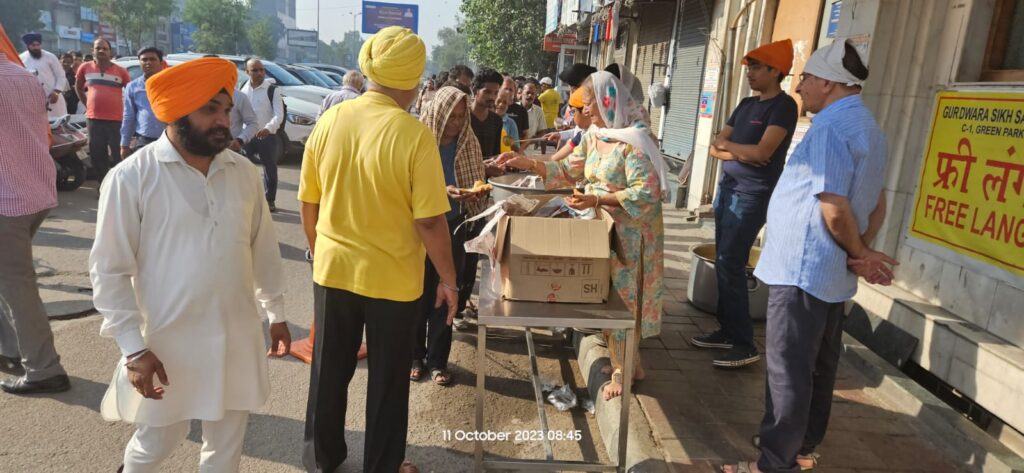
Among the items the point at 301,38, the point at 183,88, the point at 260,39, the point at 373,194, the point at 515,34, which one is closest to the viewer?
the point at 183,88

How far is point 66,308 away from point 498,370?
3.30 meters

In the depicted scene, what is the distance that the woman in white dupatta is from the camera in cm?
308

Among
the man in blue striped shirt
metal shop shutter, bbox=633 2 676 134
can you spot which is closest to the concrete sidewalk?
the man in blue striped shirt

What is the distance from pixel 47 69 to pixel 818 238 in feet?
34.2

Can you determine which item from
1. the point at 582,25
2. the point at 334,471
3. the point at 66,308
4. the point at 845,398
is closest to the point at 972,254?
the point at 845,398

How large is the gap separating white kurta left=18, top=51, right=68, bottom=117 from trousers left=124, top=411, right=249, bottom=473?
8.65 meters

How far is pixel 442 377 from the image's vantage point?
12.7 feet

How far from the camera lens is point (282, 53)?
127250mm

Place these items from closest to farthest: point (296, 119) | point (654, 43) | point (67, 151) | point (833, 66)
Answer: point (833, 66)
point (67, 151)
point (296, 119)
point (654, 43)

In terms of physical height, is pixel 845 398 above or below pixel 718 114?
below

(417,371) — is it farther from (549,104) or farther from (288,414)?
(549,104)

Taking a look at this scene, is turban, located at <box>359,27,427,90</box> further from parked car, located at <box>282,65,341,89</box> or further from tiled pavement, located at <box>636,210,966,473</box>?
parked car, located at <box>282,65,341,89</box>

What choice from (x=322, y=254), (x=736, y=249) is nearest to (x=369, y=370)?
(x=322, y=254)

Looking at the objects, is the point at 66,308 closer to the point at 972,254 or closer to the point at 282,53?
the point at 972,254
